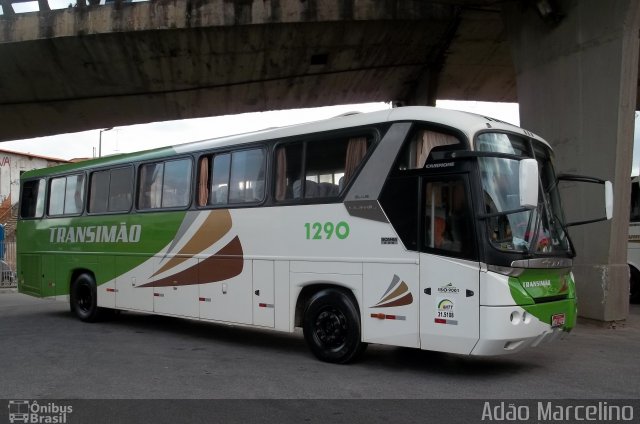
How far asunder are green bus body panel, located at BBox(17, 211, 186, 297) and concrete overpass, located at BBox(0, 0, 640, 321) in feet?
15.6

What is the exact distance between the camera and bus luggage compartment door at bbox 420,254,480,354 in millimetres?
6246

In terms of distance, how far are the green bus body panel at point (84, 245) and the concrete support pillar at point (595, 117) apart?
7.57 m

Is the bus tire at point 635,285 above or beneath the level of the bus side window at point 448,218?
beneath

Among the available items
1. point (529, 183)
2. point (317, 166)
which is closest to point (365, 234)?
point (317, 166)

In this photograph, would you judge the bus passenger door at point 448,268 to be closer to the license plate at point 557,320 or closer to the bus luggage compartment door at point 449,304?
the bus luggage compartment door at point 449,304

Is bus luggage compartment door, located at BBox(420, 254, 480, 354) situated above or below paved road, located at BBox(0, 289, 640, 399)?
above

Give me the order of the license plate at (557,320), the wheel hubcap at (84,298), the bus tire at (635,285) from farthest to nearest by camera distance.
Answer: the bus tire at (635,285) → the wheel hubcap at (84,298) → the license plate at (557,320)

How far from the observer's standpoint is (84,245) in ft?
38.8

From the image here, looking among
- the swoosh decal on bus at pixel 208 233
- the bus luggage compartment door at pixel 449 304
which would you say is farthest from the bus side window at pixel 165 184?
the bus luggage compartment door at pixel 449 304

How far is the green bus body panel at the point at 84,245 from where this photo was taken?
1025cm

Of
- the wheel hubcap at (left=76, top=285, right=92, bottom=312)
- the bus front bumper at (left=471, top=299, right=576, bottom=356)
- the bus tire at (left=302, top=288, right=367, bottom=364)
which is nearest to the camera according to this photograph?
the bus front bumper at (left=471, top=299, right=576, bottom=356)

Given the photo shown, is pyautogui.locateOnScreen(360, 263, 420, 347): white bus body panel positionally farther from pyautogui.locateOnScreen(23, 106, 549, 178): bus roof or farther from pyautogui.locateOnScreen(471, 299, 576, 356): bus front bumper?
pyautogui.locateOnScreen(23, 106, 549, 178): bus roof

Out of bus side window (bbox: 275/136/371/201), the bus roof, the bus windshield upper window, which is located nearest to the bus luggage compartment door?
the bus windshield upper window

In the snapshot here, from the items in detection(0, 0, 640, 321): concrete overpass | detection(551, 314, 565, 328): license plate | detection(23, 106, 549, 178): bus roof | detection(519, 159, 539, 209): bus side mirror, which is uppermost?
detection(0, 0, 640, 321): concrete overpass
